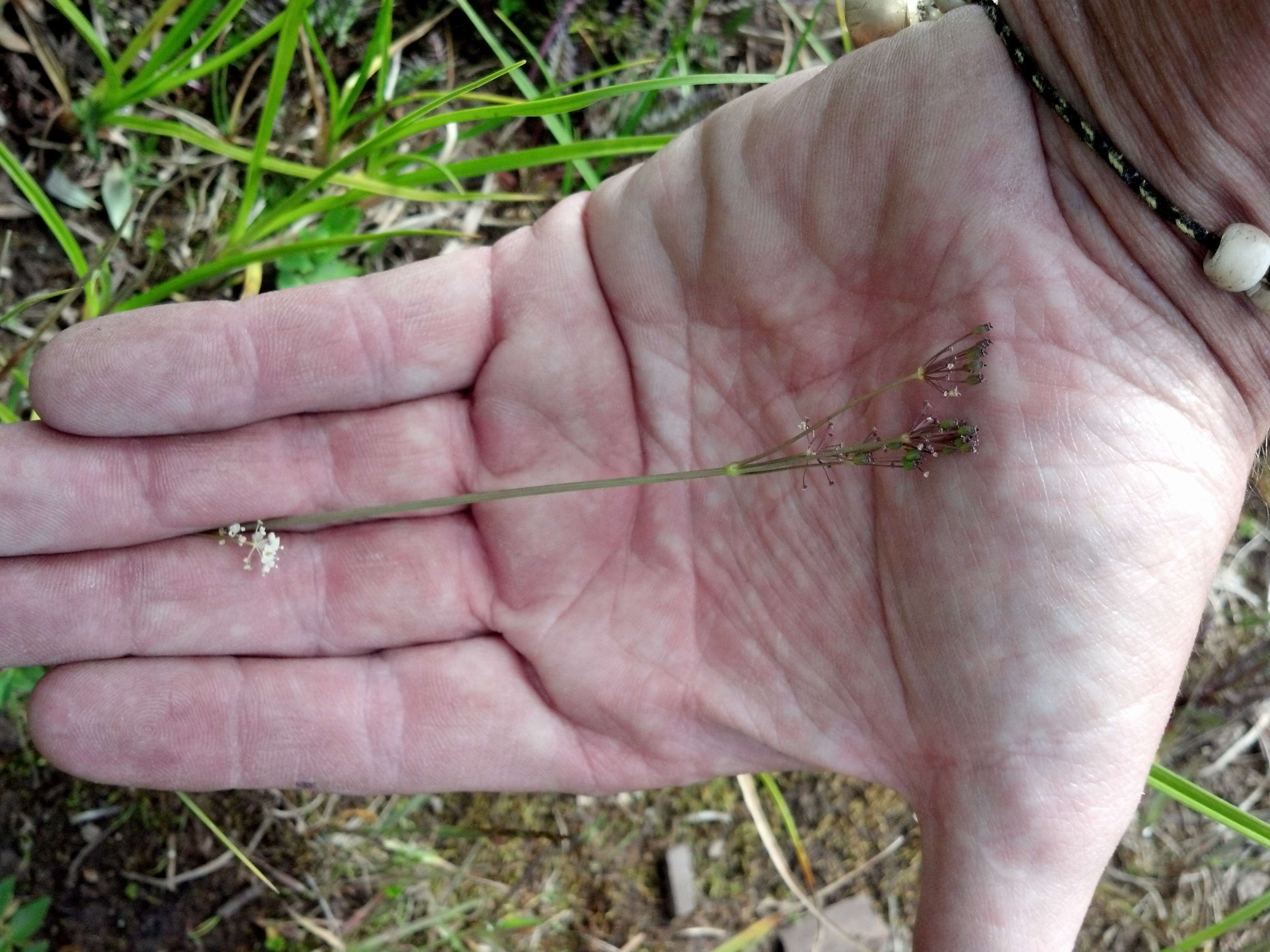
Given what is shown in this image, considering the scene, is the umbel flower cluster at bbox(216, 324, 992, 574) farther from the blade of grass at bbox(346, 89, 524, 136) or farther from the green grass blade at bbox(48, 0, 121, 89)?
the green grass blade at bbox(48, 0, 121, 89)

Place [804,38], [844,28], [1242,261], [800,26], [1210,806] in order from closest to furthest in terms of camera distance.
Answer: [1242,261], [1210,806], [804,38], [844,28], [800,26]

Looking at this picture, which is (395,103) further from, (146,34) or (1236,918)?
(1236,918)

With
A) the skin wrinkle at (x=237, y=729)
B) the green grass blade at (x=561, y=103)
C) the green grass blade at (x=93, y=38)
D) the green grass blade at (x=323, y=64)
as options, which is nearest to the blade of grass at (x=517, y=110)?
the green grass blade at (x=561, y=103)

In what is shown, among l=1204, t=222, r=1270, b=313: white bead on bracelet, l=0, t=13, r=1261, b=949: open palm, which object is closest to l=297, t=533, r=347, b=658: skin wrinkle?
l=0, t=13, r=1261, b=949: open palm

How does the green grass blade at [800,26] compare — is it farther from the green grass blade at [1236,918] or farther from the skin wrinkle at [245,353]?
the green grass blade at [1236,918]

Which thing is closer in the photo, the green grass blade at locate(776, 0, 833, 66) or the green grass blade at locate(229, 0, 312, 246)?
the green grass blade at locate(229, 0, 312, 246)

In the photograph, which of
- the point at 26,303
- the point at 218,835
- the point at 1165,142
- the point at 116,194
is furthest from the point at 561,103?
the point at 218,835
